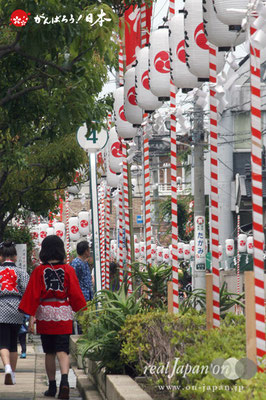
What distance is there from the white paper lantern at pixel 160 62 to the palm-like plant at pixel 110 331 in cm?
298

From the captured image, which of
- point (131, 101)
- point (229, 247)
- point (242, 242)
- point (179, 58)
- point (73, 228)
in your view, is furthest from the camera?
point (229, 247)

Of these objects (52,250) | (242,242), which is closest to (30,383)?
(52,250)

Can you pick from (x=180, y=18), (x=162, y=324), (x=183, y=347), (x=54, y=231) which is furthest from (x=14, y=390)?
(x=54, y=231)

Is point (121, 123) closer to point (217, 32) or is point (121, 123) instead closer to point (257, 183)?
point (217, 32)

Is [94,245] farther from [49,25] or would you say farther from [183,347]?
[183,347]

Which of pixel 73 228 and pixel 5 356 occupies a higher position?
pixel 73 228

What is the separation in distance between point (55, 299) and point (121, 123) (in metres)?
6.25

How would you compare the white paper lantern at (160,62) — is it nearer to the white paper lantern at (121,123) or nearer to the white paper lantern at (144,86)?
the white paper lantern at (144,86)

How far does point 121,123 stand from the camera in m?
16.2

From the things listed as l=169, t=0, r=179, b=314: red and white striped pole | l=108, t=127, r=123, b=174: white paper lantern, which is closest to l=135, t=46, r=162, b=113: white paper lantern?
l=169, t=0, r=179, b=314: red and white striped pole

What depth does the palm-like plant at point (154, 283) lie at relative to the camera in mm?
11430

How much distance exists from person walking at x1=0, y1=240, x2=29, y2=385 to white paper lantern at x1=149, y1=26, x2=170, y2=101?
122 inches

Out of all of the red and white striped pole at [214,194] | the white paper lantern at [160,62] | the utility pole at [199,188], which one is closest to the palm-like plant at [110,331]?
the red and white striped pole at [214,194]

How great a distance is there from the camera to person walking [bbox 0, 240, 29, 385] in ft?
38.4
